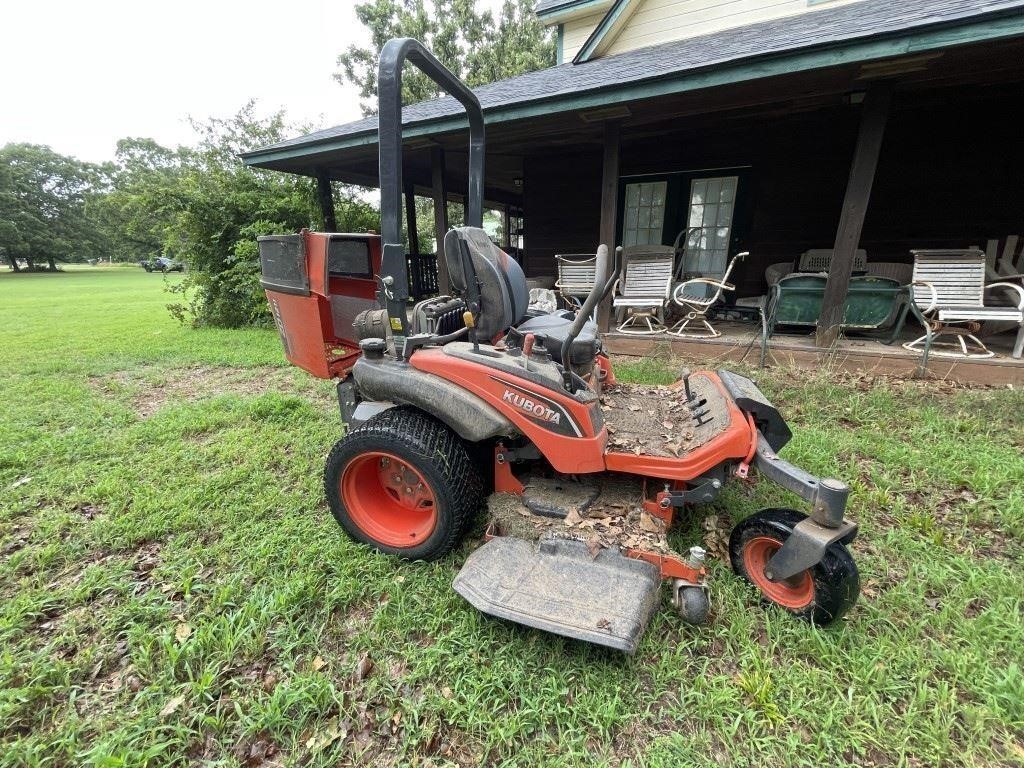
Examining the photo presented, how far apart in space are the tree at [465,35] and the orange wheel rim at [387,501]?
2397 centimetres

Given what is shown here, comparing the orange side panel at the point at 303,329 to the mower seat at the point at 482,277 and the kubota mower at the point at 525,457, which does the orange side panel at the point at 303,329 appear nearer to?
the kubota mower at the point at 525,457

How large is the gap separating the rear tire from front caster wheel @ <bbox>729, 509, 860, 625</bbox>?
1.12 meters

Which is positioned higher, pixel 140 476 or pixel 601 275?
pixel 601 275

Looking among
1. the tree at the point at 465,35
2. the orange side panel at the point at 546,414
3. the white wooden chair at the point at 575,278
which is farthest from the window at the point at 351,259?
the tree at the point at 465,35

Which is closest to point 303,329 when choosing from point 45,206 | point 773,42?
point 773,42

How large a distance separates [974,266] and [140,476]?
685 centimetres

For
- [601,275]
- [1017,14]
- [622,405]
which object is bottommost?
[622,405]

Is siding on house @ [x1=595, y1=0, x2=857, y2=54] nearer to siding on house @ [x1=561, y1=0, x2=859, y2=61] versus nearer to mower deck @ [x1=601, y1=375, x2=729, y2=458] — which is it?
siding on house @ [x1=561, y1=0, x2=859, y2=61]

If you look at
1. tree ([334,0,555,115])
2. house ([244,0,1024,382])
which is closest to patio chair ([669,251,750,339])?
house ([244,0,1024,382])

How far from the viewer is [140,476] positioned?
273 centimetres

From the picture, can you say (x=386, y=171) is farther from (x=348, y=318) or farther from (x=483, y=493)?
(x=348, y=318)

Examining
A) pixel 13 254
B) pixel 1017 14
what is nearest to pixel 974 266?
pixel 1017 14

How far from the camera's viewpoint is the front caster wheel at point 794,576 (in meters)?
1.51

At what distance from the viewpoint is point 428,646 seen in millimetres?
1593
